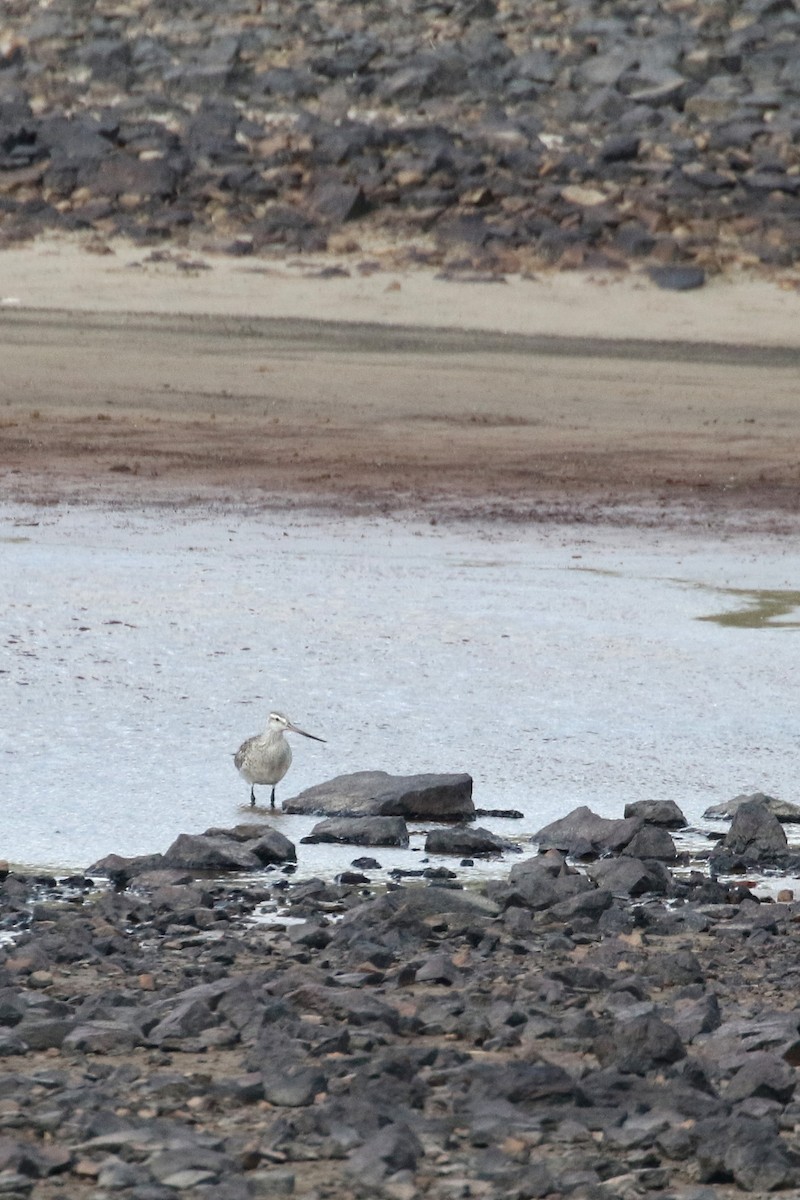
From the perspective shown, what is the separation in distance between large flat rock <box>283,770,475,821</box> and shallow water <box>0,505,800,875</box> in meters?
0.09

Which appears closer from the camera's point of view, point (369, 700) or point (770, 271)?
point (369, 700)

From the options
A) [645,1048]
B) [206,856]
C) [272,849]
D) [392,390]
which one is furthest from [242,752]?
[392,390]

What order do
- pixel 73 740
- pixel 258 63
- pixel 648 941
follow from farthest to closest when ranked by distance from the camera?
pixel 258 63, pixel 73 740, pixel 648 941

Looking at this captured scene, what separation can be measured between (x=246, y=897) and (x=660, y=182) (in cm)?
3084

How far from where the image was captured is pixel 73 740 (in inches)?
315

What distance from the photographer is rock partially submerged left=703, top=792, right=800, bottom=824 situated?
722cm

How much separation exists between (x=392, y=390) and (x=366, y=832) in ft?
46.1

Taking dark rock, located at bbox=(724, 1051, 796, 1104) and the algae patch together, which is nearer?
dark rock, located at bbox=(724, 1051, 796, 1104)

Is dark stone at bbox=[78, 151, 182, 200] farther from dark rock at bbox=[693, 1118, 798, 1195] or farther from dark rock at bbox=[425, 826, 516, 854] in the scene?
dark rock at bbox=[693, 1118, 798, 1195]

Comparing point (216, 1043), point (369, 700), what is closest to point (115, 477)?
point (369, 700)

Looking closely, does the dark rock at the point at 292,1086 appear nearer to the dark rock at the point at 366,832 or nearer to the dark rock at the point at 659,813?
the dark rock at the point at 366,832

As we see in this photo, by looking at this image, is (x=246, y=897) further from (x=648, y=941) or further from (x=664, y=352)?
(x=664, y=352)

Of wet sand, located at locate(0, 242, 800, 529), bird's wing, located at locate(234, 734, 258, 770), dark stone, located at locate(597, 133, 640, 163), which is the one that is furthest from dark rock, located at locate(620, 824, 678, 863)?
dark stone, located at locate(597, 133, 640, 163)

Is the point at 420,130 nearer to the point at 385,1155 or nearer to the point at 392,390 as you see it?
the point at 392,390
